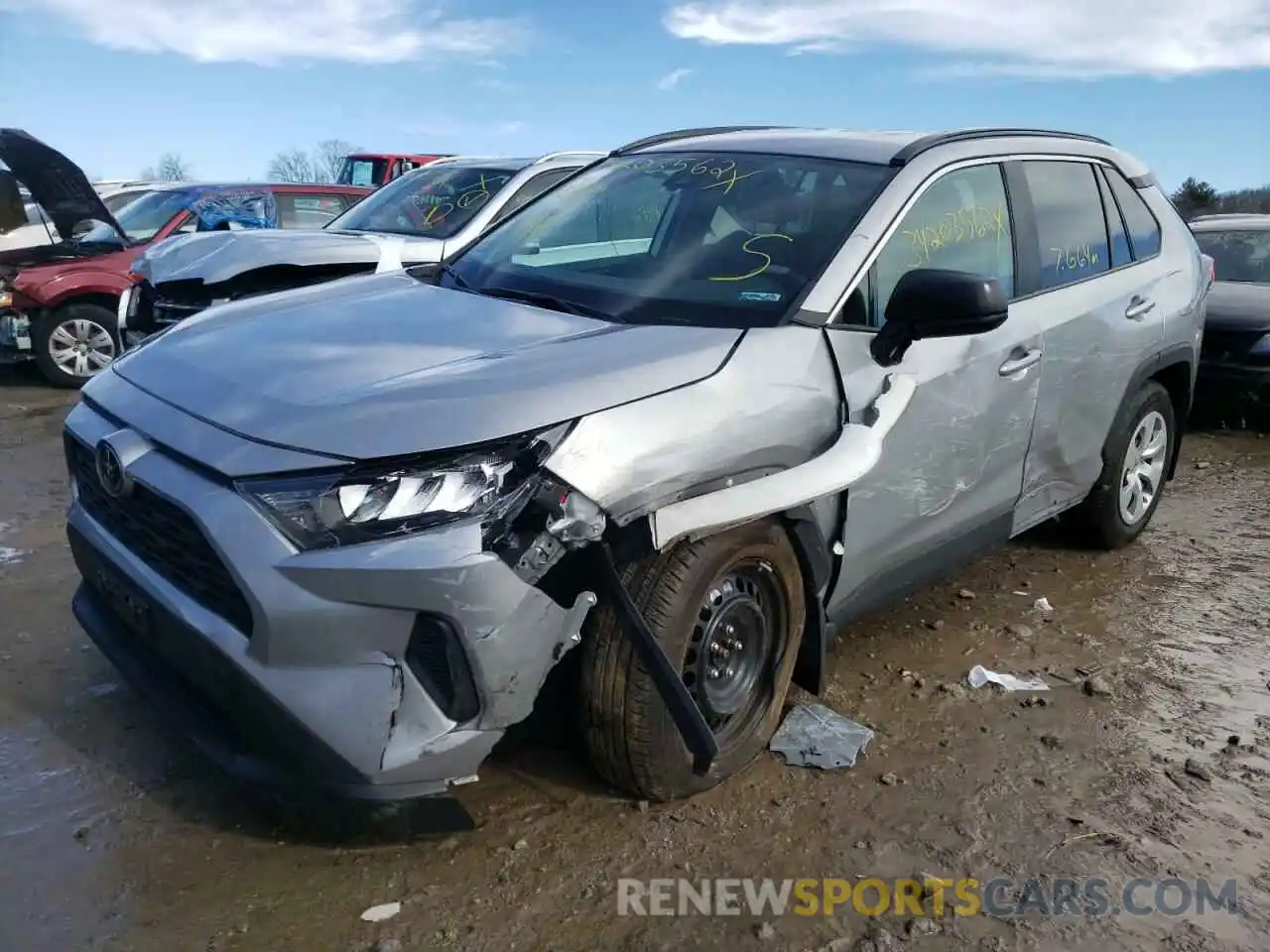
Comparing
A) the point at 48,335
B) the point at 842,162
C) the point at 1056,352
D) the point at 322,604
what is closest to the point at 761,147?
the point at 842,162

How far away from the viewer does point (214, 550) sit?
237cm

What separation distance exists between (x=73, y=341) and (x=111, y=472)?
273 inches

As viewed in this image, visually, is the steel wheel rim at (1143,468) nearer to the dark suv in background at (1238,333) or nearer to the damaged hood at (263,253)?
the dark suv in background at (1238,333)

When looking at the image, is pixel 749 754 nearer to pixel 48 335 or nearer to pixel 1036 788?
pixel 1036 788

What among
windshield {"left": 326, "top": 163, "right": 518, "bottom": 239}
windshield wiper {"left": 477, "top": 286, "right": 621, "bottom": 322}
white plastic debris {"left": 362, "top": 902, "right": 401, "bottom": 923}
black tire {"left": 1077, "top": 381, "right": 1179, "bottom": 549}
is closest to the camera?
white plastic debris {"left": 362, "top": 902, "right": 401, "bottom": 923}

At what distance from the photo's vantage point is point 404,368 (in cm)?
266

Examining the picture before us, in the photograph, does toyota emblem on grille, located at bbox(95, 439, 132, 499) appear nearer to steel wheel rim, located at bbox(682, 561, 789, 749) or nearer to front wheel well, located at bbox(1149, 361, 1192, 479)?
steel wheel rim, located at bbox(682, 561, 789, 749)

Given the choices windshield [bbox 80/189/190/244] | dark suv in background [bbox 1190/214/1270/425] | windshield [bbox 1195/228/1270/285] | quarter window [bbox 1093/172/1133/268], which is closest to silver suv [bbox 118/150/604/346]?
windshield [bbox 80/189/190/244]

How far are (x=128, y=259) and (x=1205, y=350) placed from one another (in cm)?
853

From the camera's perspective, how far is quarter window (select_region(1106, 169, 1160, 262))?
187 inches

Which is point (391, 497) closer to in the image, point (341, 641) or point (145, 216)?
point (341, 641)

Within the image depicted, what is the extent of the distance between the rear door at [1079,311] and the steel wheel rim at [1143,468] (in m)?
0.37

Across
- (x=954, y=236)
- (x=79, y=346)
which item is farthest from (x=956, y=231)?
(x=79, y=346)

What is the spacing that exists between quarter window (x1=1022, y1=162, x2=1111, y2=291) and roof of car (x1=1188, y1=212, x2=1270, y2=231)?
5531 millimetres
